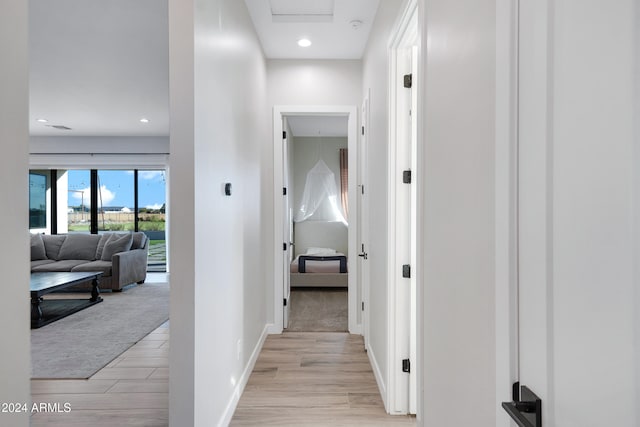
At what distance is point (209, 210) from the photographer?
5.89 ft

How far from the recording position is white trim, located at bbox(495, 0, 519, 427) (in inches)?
28.8

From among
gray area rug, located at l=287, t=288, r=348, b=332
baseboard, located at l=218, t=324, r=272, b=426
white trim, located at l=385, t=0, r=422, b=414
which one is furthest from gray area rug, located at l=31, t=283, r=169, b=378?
white trim, located at l=385, t=0, r=422, b=414

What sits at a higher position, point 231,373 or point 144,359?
point 231,373

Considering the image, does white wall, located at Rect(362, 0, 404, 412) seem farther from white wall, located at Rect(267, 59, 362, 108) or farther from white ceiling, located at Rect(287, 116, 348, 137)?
white ceiling, located at Rect(287, 116, 348, 137)

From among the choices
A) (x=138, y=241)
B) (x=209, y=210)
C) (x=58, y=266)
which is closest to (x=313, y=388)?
(x=209, y=210)

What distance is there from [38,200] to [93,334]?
522 centimetres

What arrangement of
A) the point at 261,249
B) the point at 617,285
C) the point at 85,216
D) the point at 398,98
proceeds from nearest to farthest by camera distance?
1. the point at 617,285
2. the point at 398,98
3. the point at 261,249
4. the point at 85,216

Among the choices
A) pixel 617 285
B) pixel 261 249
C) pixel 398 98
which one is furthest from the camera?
pixel 261 249

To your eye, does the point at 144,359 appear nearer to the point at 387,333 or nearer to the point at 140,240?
the point at 387,333

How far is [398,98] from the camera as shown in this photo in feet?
7.29

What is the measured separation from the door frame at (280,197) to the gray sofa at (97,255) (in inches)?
132

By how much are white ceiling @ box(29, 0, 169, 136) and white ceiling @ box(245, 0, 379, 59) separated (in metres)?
0.84

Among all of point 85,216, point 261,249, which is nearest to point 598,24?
point 261,249

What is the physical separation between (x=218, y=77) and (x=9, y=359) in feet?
5.29
